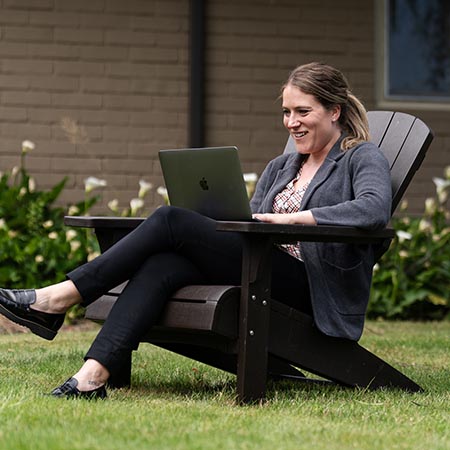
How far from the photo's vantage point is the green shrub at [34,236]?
26.3 feet

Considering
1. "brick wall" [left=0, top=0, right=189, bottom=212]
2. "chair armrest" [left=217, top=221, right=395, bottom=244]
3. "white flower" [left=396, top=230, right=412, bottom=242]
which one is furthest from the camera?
"brick wall" [left=0, top=0, right=189, bottom=212]

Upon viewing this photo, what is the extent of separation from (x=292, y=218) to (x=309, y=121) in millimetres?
532

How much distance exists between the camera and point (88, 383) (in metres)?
4.34

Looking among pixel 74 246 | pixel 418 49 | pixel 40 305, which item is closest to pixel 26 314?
pixel 40 305

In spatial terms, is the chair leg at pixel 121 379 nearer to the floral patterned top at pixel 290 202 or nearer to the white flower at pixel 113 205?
the floral patterned top at pixel 290 202

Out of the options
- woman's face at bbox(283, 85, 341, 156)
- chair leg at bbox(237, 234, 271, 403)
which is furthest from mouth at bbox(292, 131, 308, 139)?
chair leg at bbox(237, 234, 271, 403)

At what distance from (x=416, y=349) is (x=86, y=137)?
3149 millimetres

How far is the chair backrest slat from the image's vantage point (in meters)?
4.95

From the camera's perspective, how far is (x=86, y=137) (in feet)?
28.2

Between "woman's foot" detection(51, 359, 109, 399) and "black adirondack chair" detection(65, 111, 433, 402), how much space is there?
310 mm

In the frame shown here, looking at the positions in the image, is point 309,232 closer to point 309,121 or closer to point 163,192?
point 309,121

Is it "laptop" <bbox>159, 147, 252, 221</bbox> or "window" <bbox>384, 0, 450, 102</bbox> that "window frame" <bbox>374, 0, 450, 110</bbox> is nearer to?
"window" <bbox>384, 0, 450, 102</bbox>

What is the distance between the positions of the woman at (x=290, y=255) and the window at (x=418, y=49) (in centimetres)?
421

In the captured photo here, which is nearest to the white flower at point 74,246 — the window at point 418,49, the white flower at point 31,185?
the white flower at point 31,185
